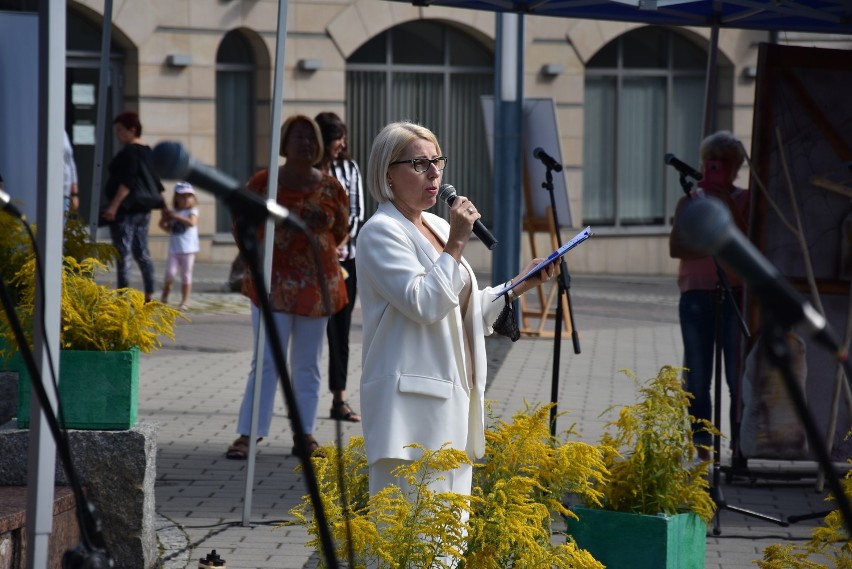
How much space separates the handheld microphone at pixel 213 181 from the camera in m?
2.07

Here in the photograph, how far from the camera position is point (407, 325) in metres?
4.03

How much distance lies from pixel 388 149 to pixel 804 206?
374 cm

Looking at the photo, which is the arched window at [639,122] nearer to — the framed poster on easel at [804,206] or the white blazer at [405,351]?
the framed poster on easel at [804,206]

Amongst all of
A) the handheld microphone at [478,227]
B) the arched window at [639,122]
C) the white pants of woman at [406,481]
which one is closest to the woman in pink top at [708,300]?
the handheld microphone at [478,227]

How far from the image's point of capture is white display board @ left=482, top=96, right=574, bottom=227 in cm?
1238

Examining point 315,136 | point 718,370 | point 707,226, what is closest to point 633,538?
point 718,370

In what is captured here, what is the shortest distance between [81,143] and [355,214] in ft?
37.2

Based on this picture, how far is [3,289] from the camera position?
8.17 ft

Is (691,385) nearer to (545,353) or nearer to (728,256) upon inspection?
(545,353)

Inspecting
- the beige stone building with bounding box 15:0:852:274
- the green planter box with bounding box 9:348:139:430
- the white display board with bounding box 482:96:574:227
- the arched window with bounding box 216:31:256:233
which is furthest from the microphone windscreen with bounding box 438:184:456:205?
the arched window with bounding box 216:31:256:233

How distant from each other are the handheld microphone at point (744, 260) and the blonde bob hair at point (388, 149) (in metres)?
2.41

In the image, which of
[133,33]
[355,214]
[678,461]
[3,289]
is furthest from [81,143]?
[3,289]

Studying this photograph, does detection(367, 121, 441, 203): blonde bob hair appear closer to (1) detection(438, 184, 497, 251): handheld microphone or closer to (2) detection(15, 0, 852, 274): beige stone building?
(1) detection(438, 184, 497, 251): handheld microphone

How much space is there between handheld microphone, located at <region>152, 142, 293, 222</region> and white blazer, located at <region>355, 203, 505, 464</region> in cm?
181
